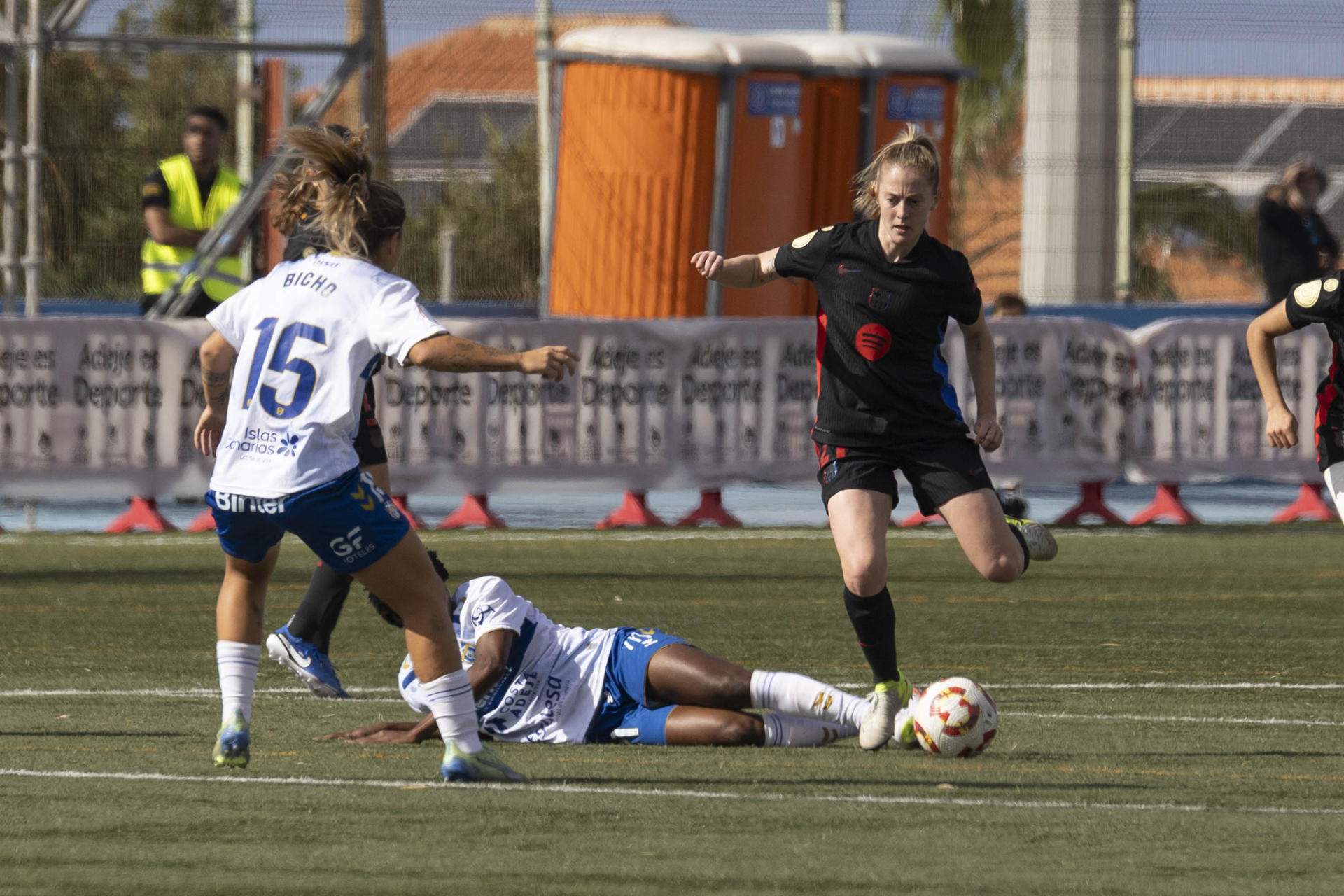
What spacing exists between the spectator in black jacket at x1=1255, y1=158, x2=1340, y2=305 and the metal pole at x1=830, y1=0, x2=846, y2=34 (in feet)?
14.4

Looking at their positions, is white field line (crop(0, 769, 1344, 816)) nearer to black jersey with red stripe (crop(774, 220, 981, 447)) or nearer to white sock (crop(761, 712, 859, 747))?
white sock (crop(761, 712, 859, 747))

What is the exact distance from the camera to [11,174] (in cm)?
1733

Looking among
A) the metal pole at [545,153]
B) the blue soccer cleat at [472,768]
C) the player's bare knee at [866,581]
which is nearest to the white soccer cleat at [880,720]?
the player's bare knee at [866,581]

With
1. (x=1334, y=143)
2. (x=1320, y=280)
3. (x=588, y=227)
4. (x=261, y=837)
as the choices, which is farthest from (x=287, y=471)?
(x=1334, y=143)

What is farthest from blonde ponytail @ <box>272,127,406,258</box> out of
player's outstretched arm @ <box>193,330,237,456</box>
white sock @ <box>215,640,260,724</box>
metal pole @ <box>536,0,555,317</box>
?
metal pole @ <box>536,0,555,317</box>

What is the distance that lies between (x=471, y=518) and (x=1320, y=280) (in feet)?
28.1

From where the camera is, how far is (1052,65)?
20500 mm

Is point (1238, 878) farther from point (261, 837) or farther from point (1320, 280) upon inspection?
point (1320, 280)

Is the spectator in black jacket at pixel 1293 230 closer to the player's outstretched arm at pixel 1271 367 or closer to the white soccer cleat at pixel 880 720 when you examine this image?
the player's outstretched arm at pixel 1271 367

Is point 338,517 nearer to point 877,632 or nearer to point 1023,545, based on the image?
point 877,632

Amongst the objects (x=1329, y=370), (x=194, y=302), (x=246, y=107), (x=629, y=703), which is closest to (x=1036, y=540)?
(x=1329, y=370)

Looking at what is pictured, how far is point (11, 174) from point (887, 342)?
34.9ft

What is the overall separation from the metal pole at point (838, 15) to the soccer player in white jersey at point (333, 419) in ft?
45.1

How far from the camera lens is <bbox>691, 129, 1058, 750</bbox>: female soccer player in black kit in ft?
26.2
